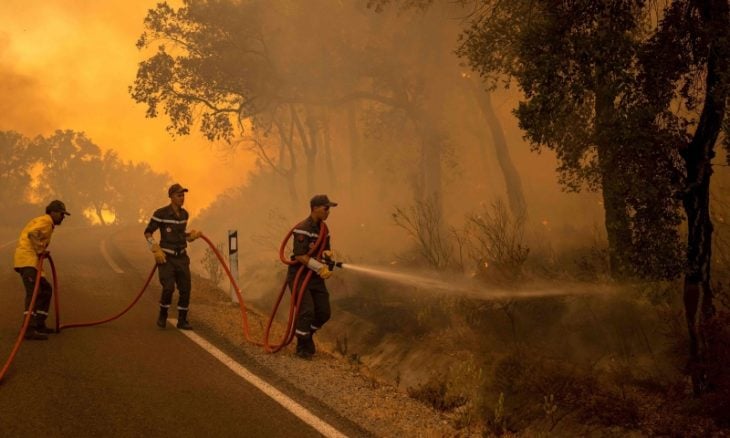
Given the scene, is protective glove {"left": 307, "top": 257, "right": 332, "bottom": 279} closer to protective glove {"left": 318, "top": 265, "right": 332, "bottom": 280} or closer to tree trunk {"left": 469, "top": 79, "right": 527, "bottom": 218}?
protective glove {"left": 318, "top": 265, "right": 332, "bottom": 280}

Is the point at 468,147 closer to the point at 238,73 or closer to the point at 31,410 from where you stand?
the point at 238,73

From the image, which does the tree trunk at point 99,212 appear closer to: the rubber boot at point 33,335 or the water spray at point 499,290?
the water spray at point 499,290

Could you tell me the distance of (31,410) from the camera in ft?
16.6

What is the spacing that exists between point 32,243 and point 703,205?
7.74 m

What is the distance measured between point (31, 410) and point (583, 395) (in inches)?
205

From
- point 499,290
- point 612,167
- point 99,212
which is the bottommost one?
point 499,290

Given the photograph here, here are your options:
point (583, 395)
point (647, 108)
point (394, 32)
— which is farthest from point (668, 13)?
point (394, 32)

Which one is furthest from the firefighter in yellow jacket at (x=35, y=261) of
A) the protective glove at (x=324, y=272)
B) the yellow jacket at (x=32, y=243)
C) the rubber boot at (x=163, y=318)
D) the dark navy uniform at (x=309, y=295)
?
the protective glove at (x=324, y=272)

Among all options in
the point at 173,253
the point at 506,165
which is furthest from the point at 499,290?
the point at 506,165

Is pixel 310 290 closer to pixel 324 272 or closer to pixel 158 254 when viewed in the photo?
pixel 324 272

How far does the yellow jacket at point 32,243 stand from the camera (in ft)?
24.1

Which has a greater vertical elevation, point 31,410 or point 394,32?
point 394,32

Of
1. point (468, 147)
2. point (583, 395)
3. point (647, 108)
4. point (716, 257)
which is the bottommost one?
point (583, 395)

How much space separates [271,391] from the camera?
5.78 metres
